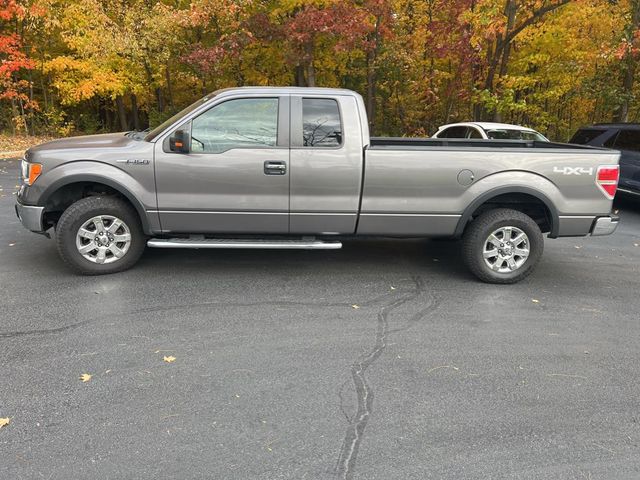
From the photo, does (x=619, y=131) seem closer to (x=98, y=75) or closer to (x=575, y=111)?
(x=575, y=111)

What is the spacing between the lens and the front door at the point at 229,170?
5301 millimetres

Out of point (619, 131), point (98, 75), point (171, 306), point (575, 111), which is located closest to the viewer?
point (171, 306)

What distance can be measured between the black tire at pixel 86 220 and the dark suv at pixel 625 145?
8.38 metres

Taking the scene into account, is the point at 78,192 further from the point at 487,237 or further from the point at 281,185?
the point at 487,237

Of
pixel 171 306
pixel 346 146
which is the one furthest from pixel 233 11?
pixel 171 306

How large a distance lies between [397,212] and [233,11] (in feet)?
44.9

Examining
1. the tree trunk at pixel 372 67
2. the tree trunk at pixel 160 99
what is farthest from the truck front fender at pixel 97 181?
the tree trunk at pixel 160 99

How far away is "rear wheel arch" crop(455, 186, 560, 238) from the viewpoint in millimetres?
5496

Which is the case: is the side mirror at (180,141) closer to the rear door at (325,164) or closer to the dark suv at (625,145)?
the rear door at (325,164)

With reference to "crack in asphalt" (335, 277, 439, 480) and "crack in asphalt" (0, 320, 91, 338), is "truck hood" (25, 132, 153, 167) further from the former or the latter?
"crack in asphalt" (335, 277, 439, 480)

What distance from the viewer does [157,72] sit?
66.3 ft

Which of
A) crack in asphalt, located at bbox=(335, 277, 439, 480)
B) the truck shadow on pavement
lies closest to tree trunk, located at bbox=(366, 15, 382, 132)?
the truck shadow on pavement

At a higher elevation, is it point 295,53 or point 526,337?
point 295,53

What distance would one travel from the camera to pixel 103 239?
5406mm
